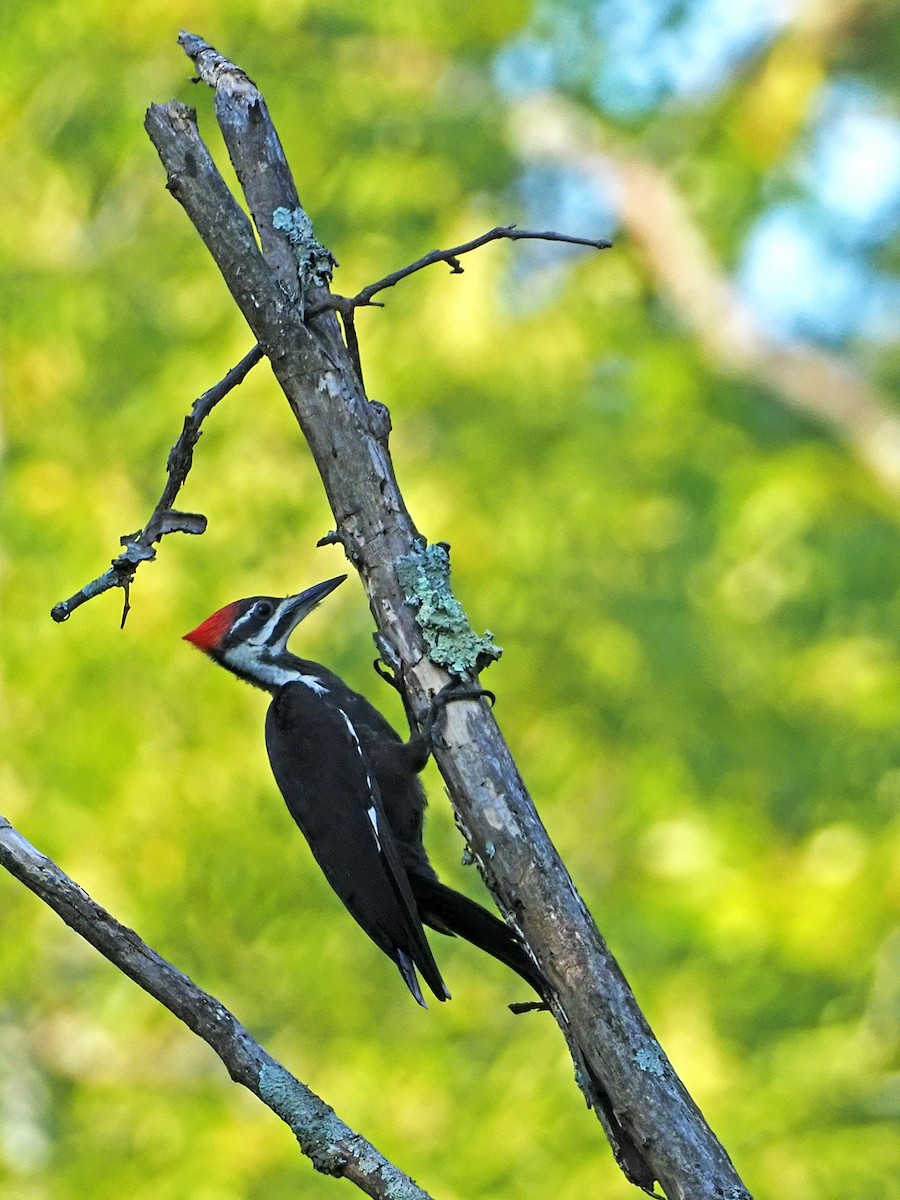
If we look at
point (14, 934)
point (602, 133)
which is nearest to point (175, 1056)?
point (14, 934)

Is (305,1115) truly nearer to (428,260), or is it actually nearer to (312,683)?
(428,260)

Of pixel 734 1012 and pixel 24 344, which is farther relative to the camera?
pixel 24 344

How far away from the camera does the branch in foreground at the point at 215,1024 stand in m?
2.24

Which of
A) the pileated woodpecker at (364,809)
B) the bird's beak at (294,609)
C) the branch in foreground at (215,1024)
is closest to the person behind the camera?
the branch in foreground at (215,1024)

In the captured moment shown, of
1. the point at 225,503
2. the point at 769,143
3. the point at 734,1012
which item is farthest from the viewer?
the point at 769,143

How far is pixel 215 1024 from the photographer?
89.8 inches

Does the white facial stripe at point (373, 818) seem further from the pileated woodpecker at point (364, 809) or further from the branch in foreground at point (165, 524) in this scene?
the branch in foreground at point (165, 524)

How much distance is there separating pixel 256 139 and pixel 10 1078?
205 inches

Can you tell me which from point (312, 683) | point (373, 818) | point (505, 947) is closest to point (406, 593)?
point (505, 947)

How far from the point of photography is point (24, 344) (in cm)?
662

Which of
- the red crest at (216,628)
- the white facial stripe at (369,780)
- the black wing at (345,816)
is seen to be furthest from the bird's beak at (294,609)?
the white facial stripe at (369,780)

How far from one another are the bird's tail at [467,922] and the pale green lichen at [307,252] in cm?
136

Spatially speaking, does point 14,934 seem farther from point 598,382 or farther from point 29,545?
point 598,382

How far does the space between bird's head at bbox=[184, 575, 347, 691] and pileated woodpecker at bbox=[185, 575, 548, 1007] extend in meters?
0.02
